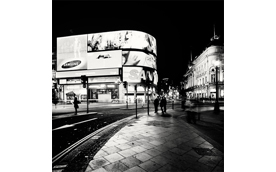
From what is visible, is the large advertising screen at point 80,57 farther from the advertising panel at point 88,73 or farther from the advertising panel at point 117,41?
the advertising panel at point 117,41

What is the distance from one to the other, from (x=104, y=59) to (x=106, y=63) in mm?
1503

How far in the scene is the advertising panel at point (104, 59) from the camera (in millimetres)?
36500

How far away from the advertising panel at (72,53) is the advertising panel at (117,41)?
286 centimetres

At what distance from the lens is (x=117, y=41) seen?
3784 cm

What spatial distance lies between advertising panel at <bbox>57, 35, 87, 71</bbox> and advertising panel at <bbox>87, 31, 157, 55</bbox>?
2862mm

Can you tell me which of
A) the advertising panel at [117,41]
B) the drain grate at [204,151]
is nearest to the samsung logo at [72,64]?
the advertising panel at [117,41]

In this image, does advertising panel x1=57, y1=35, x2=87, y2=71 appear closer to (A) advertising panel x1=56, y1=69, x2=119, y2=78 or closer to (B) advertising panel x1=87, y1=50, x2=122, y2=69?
(A) advertising panel x1=56, y1=69, x2=119, y2=78

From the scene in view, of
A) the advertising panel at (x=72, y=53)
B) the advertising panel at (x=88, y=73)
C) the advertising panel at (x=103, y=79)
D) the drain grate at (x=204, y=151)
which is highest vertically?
the advertising panel at (x=72, y=53)

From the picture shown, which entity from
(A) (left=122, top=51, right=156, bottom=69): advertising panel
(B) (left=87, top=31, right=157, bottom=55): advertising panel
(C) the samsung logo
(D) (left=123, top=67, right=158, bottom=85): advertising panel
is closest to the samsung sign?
(C) the samsung logo

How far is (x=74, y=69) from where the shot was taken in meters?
39.7
